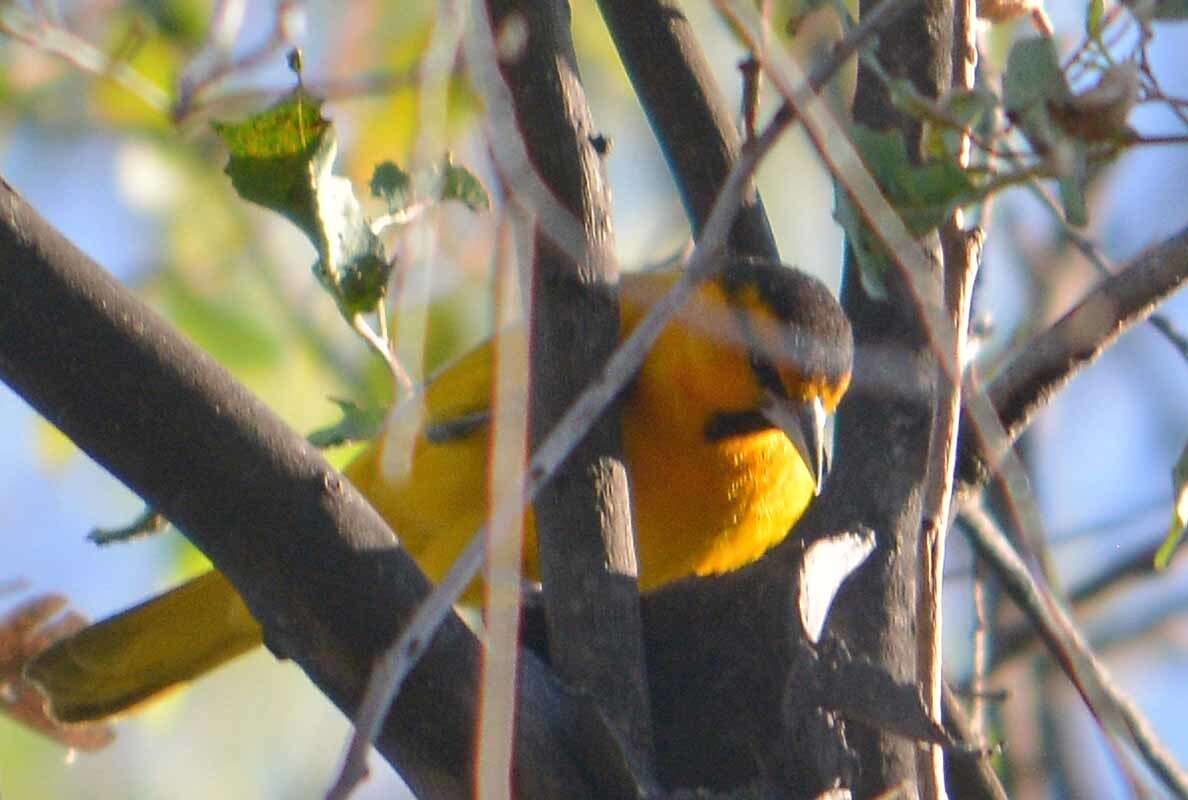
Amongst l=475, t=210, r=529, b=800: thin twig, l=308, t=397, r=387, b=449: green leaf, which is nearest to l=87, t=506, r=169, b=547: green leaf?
l=308, t=397, r=387, b=449: green leaf

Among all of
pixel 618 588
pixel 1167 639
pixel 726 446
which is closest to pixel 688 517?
pixel 726 446

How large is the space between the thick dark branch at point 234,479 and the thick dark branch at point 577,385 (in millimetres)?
213

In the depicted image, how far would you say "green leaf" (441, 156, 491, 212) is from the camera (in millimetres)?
2342

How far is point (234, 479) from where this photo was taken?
174 cm

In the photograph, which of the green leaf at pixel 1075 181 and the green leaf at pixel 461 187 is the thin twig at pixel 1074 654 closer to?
the green leaf at pixel 1075 181

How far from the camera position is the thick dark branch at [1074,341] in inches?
96.1

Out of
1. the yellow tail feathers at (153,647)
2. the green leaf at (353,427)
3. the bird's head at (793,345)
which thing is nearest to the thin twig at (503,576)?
the green leaf at (353,427)

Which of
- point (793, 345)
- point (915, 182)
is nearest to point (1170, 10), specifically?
point (915, 182)

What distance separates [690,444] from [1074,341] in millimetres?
754

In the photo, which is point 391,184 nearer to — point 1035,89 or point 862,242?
point 862,242

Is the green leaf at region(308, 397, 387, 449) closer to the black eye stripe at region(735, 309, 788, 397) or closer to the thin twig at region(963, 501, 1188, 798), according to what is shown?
the black eye stripe at region(735, 309, 788, 397)

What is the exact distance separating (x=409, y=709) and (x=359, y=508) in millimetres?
231

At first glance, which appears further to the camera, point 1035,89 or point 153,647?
point 153,647

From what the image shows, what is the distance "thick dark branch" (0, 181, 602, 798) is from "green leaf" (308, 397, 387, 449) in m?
0.72
